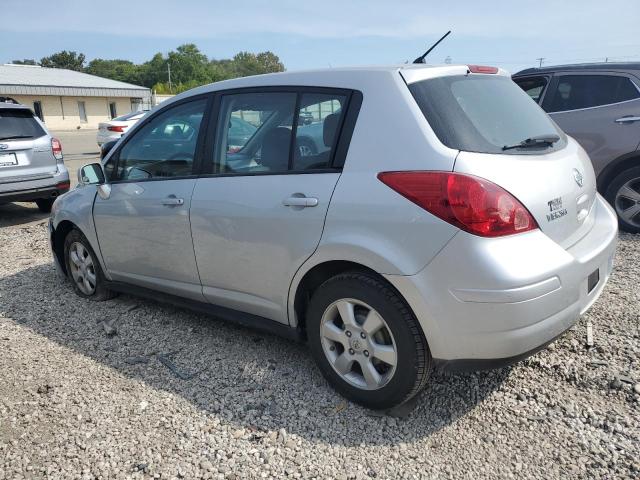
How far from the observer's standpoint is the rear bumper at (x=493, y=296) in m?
2.20

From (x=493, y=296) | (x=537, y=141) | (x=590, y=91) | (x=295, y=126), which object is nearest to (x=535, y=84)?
(x=590, y=91)

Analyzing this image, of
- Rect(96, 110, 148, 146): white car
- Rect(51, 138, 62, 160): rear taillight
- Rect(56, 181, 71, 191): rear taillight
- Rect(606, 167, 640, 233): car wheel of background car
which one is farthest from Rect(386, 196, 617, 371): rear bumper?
Rect(96, 110, 148, 146): white car

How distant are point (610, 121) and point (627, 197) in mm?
873

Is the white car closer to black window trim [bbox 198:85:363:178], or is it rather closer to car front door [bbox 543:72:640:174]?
car front door [bbox 543:72:640:174]

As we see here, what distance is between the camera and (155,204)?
3.51 metres

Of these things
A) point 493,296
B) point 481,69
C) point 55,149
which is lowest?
point 55,149

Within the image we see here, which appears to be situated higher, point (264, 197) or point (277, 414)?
point (264, 197)

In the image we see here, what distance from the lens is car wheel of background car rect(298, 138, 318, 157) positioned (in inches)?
110

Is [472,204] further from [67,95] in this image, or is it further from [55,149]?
[67,95]

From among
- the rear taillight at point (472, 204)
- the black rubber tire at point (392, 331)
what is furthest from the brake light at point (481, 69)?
the black rubber tire at point (392, 331)

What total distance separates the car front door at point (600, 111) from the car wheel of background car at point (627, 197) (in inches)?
9.0

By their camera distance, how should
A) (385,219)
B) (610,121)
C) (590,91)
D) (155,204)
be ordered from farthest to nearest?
(590,91) < (610,121) < (155,204) < (385,219)

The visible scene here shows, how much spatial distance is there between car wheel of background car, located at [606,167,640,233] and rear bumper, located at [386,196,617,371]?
3.93 meters

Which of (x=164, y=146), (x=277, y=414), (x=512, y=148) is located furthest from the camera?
(x=164, y=146)
